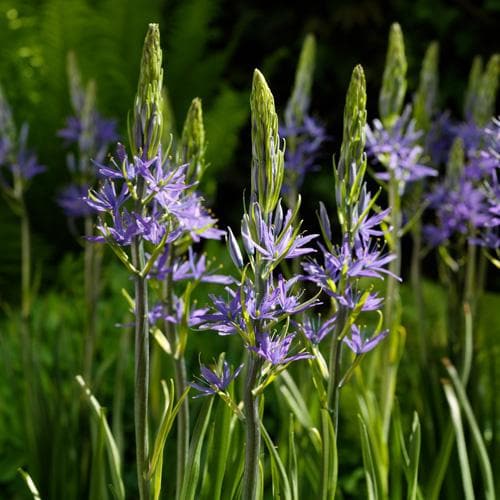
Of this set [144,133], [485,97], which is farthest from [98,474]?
[485,97]

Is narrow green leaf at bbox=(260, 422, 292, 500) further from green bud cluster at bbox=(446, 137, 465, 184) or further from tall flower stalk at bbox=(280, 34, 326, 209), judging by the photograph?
green bud cluster at bbox=(446, 137, 465, 184)

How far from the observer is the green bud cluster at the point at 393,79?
192 cm

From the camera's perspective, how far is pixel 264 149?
1.05m

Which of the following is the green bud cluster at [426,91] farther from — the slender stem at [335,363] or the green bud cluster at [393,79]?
the slender stem at [335,363]

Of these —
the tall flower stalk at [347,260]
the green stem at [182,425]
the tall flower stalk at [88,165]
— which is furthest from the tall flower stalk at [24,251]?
the tall flower stalk at [347,260]

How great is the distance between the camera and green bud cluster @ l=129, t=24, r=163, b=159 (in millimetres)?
1117

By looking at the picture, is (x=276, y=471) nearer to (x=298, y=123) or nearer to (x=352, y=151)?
(x=352, y=151)

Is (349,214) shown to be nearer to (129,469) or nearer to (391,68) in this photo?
(391,68)

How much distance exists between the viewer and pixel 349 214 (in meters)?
1.23

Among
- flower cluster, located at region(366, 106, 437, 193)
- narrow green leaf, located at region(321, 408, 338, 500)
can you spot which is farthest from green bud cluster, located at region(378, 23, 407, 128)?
narrow green leaf, located at region(321, 408, 338, 500)

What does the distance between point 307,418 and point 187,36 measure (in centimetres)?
389

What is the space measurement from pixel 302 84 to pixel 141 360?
1208 millimetres

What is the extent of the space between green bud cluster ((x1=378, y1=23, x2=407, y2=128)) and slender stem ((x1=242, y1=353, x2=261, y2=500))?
1.06m

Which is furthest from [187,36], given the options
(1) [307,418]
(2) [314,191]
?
(1) [307,418]
